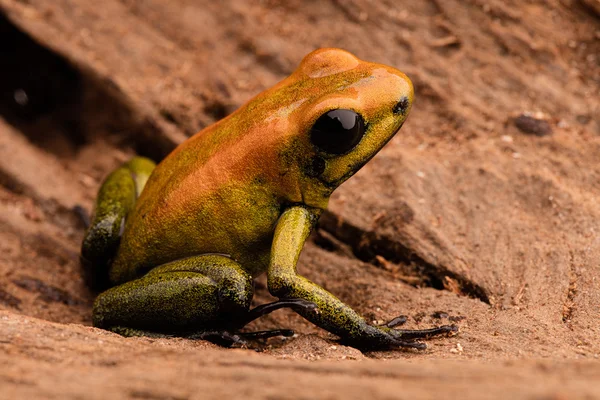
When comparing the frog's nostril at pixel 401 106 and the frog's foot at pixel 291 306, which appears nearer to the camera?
the frog's foot at pixel 291 306

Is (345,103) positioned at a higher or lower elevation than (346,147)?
higher

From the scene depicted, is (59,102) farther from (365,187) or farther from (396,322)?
(396,322)

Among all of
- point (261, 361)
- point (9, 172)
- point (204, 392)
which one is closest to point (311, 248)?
point (261, 361)

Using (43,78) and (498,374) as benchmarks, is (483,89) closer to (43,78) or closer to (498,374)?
(498,374)

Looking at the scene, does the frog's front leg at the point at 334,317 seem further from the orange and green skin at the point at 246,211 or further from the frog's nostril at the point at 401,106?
the frog's nostril at the point at 401,106

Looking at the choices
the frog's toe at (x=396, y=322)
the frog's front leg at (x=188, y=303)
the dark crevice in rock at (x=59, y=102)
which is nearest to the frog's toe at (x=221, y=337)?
the frog's front leg at (x=188, y=303)

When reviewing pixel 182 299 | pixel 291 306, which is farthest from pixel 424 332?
pixel 182 299

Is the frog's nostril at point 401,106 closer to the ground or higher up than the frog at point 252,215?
higher up
